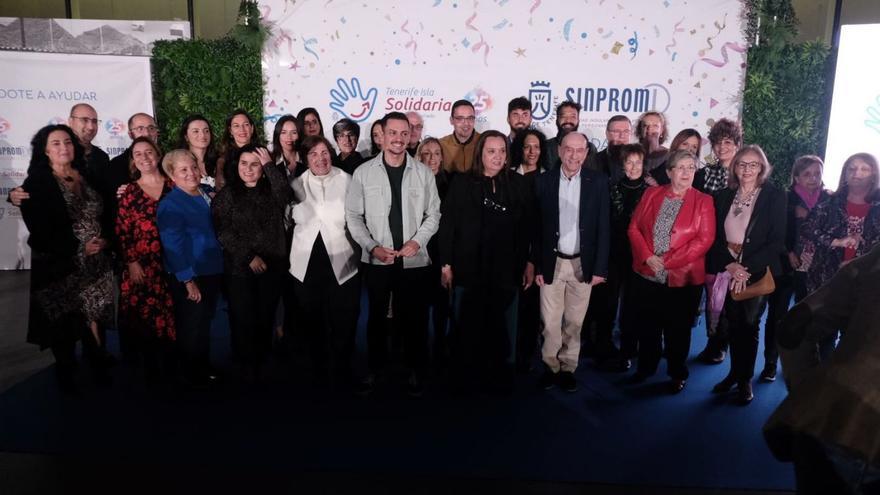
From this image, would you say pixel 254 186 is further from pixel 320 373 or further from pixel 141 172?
pixel 320 373

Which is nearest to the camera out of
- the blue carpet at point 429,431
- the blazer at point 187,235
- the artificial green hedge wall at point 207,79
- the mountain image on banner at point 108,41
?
the blue carpet at point 429,431

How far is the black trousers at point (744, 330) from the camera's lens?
322 cm

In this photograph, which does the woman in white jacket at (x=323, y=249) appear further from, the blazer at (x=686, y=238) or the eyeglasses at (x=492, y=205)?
the blazer at (x=686, y=238)

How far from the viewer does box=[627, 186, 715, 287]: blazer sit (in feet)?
10.5

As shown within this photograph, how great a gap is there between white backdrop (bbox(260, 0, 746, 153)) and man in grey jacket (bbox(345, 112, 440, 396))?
8.83 feet

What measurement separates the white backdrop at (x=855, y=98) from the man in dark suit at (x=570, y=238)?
3.69m

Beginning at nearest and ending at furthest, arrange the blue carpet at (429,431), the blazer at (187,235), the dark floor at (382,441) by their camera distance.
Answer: the dark floor at (382,441), the blue carpet at (429,431), the blazer at (187,235)

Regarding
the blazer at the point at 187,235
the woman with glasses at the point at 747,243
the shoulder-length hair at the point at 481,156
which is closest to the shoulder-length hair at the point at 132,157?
the blazer at the point at 187,235

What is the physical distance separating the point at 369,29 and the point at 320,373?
3.65 metres

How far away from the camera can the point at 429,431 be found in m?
2.93

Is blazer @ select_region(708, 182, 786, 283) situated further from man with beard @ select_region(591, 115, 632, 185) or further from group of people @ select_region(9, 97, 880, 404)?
man with beard @ select_region(591, 115, 632, 185)

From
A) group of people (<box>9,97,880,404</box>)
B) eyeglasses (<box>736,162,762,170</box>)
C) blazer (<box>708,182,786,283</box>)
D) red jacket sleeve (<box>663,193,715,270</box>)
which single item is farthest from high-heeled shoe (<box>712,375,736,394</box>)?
eyeglasses (<box>736,162,762,170</box>)

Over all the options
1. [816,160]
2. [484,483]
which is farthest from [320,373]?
[816,160]

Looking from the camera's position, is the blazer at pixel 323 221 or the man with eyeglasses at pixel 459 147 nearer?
the blazer at pixel 323 221
